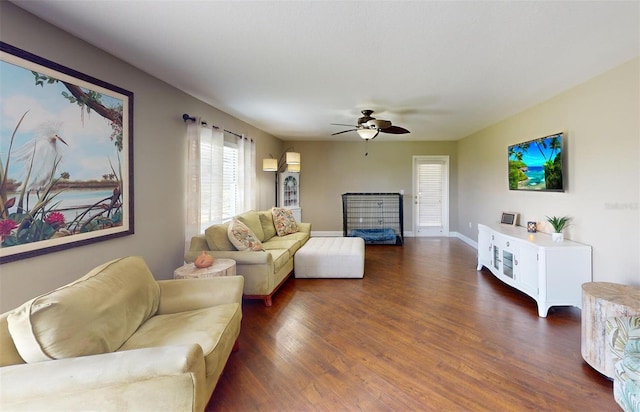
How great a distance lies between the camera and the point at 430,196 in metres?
7.16

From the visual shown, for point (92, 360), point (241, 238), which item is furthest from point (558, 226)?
point (92, 360)

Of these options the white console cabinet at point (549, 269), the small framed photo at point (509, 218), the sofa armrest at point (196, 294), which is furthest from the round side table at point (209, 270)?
the small framed photo at point (509, 218)

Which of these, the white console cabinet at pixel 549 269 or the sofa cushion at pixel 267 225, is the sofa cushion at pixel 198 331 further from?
the white console cabinet at pixel 549 269

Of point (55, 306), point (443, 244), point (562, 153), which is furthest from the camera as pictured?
point (443, 244)

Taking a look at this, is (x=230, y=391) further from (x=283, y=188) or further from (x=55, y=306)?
(x=283, y=188)

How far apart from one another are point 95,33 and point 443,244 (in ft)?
21.1

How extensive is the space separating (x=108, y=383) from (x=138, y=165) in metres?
2.05

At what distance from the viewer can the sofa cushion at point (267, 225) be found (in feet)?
15.1

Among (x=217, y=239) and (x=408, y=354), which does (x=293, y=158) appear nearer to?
(x=217, y=239)

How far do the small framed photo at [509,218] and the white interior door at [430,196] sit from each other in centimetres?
265

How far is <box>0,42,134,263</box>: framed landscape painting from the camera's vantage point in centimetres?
167

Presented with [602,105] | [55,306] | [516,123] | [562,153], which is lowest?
[55,306]

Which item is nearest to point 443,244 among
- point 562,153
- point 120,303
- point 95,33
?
point 562,153

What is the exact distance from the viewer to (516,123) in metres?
4.19
